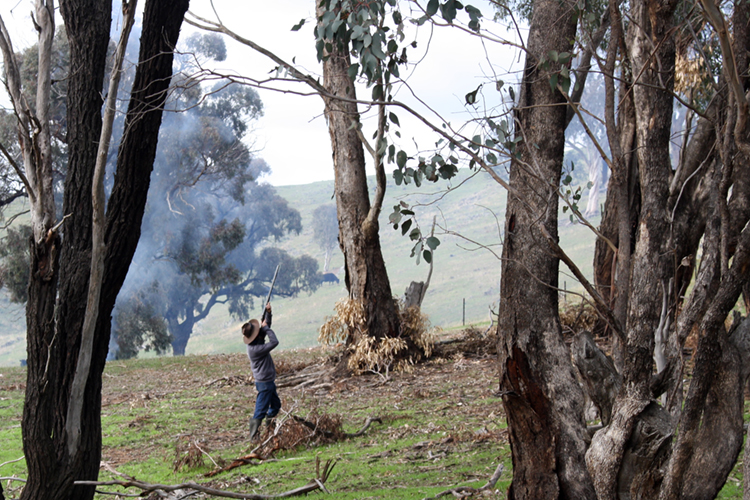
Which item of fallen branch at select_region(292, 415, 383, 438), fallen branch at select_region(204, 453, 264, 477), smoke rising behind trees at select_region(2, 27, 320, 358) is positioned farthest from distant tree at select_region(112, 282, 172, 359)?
fallen branch at select_region(204, 453, 264, 477)

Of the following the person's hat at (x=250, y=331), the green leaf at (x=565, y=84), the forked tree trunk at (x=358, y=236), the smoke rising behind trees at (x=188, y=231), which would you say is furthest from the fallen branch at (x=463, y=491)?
the smoke rising behind trees at (x=188, y=231)

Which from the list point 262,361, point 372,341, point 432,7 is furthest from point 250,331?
point 432,7

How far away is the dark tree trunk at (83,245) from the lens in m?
3.83

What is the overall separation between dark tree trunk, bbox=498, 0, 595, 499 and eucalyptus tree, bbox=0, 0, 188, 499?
2.29 m

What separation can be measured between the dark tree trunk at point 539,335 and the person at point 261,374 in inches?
160

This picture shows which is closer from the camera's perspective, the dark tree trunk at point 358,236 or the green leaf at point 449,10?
the green leaf at point 449,10

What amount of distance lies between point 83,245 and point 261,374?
3.70 metres

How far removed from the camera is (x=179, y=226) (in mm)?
31469

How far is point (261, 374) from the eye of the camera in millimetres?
7430

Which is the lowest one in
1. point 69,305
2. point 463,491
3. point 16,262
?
point 463,491

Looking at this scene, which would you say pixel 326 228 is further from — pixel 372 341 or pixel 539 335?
pixel 539 335

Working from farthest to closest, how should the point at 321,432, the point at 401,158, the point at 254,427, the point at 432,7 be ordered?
the point at 254,427, the point at 321,432, the point at 401,158, the point at 432,7

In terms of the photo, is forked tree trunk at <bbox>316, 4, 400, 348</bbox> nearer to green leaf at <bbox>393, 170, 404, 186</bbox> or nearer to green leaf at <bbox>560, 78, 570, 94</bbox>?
green leaf at <bbox>560, 78, 570, 94</bbox>

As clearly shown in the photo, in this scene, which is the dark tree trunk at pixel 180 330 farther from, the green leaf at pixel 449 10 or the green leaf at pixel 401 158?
the green leaf at pixel 449 10
